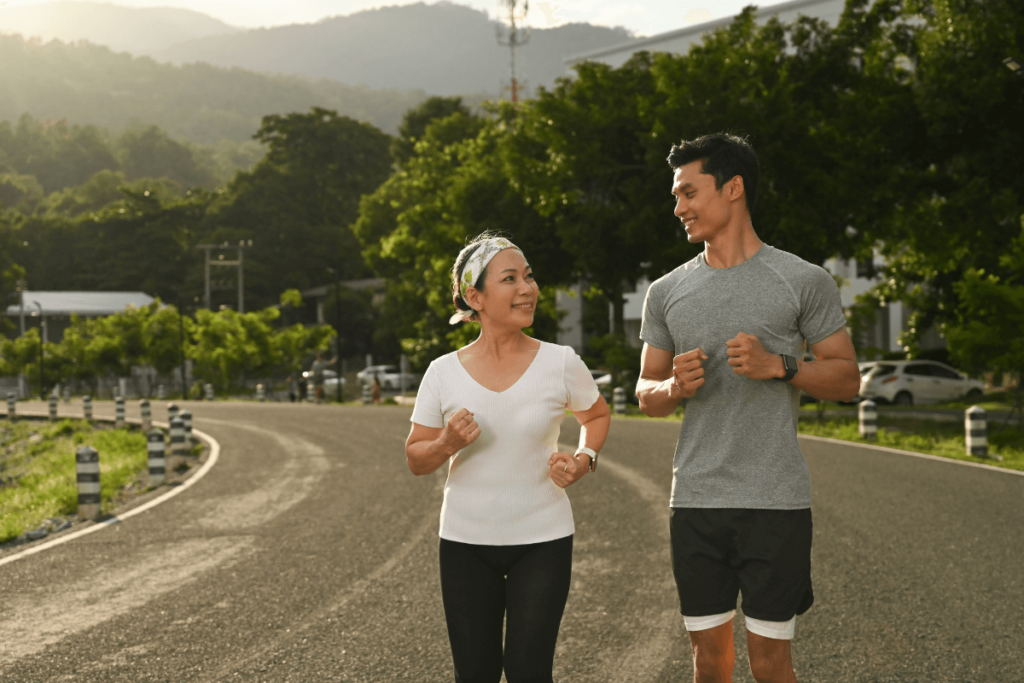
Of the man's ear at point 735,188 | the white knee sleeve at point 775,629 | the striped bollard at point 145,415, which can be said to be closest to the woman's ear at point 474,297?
the man's ear at point 735,188

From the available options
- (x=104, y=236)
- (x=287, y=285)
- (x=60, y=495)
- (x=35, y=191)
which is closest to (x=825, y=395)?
(x=60, y=495)

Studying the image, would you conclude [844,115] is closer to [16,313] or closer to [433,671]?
[433,671]

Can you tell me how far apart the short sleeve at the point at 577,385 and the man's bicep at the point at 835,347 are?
2.42 feet

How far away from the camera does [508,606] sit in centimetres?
312

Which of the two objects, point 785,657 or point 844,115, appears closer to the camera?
point 785,657

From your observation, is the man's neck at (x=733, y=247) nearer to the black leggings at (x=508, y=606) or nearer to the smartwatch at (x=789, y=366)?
the smartwatch at (x=789, y=366)

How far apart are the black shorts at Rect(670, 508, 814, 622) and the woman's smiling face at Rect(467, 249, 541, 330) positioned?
2.79 feet

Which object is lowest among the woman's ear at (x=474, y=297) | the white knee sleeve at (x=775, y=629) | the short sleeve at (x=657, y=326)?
the white knee sleeve at (x=775, y=629)

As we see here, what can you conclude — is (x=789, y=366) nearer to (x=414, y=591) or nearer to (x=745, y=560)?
(x=745, y=560)

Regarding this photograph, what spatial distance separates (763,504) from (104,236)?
305ft

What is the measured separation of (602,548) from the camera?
8.00 meters

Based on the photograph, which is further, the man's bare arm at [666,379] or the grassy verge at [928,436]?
the grassy verge at [928,436]

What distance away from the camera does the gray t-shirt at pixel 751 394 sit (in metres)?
3.09

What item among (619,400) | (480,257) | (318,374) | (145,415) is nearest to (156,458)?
(480,257)
